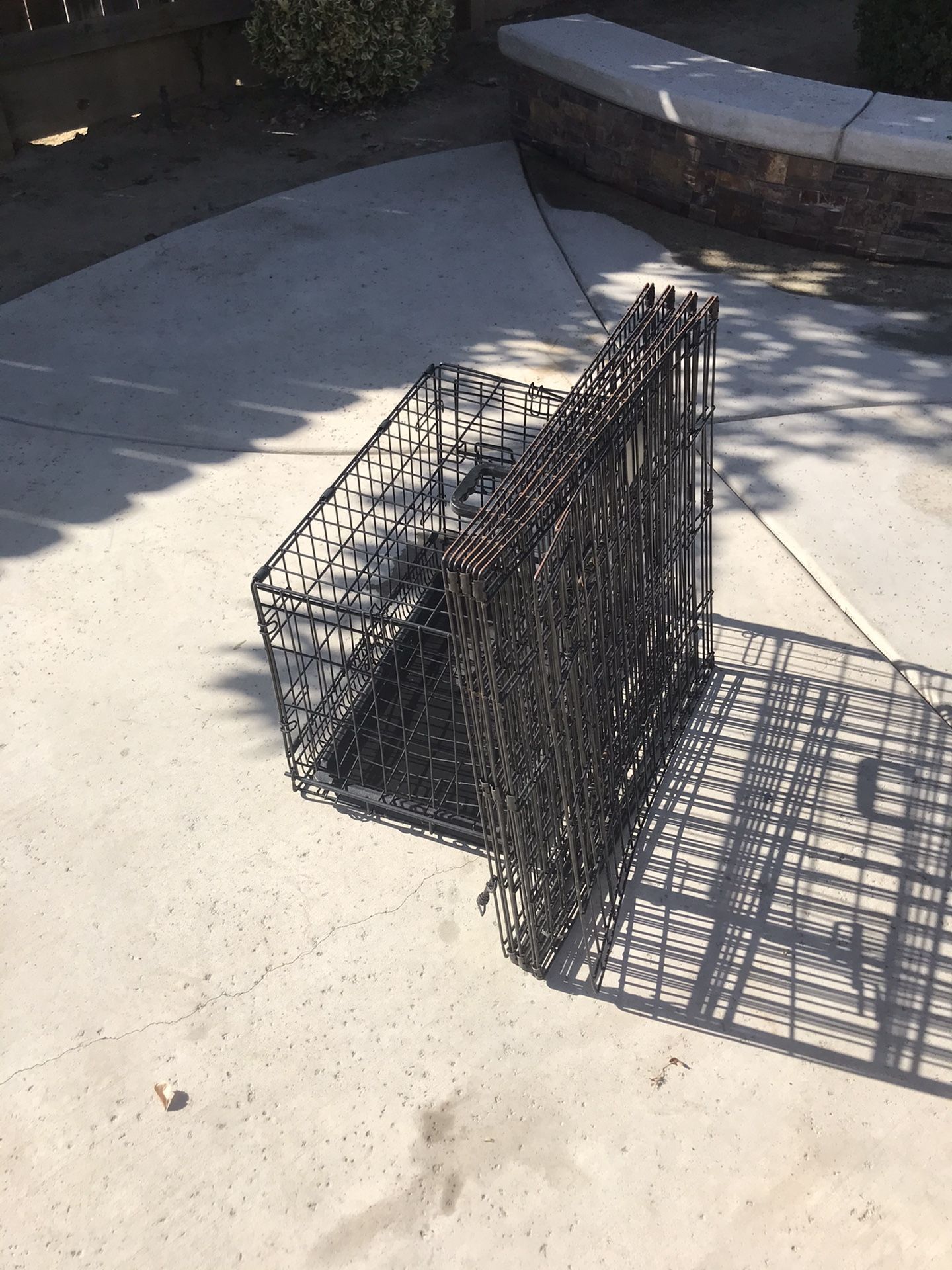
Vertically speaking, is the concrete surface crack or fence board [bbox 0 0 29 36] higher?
fence board [bbox 0 0 29 36]

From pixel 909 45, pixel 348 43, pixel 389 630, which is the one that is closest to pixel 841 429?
pixel 389 630

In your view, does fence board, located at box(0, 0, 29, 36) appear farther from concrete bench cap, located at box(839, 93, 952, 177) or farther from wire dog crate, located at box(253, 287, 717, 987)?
concrete bench cap, located at box(839, 93, 952, 177)

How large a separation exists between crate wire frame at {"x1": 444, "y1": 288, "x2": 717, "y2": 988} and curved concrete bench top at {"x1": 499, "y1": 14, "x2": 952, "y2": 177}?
279cm

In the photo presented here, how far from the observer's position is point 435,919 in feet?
11.8

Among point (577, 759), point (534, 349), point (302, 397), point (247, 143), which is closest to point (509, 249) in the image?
point (534, 349)

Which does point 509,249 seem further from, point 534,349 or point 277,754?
point 277,754

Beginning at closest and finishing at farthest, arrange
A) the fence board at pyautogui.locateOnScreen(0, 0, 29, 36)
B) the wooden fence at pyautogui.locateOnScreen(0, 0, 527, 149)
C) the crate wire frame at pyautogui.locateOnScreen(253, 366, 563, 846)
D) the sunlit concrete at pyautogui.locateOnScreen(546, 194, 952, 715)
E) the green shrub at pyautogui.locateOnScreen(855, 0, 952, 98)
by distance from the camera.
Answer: the crate wire frame at pyautogui.locateOnScreen(253, 366, 563, 846) → the sunlit concrete at pyautogui.locateOnScreen(546, 194, 952, 715) → the green shrub at pyautogui.locateOnScreen(855, 0, 952, 98) → the fence board at pyautogui.locateOnScreen(0, 0, 29, 36) → the wooden fence at pyautogui.locateOnScreen(0, 0, 527, 149)

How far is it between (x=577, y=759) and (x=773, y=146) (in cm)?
423

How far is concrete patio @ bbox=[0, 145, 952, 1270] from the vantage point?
3.00 meters

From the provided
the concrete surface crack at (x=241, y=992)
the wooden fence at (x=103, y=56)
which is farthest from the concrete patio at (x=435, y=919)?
the wooden fence at (x=103, y=56)

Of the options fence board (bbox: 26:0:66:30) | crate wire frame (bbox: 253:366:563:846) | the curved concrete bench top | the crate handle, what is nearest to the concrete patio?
crate wire frame (bbox: 253:366:563:846)

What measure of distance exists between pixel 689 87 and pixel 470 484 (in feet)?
9.93

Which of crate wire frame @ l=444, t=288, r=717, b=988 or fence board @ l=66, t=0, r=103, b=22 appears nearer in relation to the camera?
crate wire frame @ l=444, t=288, r=717, b=988

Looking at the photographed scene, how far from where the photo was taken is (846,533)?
16.0 feet
